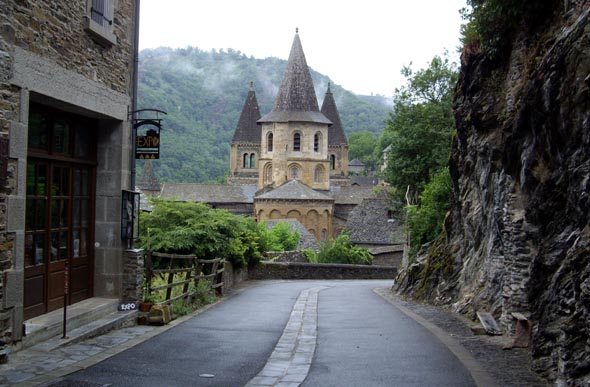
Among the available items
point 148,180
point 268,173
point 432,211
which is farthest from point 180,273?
point 148,180

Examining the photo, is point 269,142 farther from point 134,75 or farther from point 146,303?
point 146,303

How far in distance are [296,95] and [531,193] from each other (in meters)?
69.1

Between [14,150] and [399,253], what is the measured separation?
45325 mm

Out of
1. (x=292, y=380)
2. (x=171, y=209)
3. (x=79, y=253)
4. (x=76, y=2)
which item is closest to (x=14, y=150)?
(x=76, y=2)

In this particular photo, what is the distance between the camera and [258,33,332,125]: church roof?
255ft

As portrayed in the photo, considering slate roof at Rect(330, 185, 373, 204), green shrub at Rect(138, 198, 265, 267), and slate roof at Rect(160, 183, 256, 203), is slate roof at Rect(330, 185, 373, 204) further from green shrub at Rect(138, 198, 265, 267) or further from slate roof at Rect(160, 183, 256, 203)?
green shrub at Rect(138, 198, 265, 267)

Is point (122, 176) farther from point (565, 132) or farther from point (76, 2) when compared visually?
point (565, 132)

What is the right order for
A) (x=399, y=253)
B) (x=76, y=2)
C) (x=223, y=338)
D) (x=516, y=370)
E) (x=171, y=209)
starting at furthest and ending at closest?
(x=399, y=253)
(x=171, y=209)
(x=223, y=338)
(x=76, y=2)
(x=516, y=370)

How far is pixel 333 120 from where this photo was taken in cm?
9750

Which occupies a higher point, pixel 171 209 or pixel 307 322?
pixel 171 209

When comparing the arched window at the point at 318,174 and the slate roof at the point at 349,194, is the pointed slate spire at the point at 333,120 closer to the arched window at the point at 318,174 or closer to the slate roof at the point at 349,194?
the slate roof at the point at 349,194

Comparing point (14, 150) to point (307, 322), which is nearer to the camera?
point (14, 150)

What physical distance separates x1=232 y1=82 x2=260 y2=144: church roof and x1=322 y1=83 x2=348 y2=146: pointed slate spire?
9703mm

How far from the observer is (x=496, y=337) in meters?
11.5
